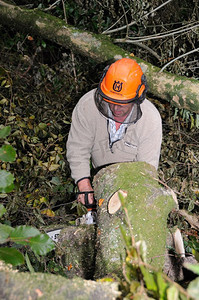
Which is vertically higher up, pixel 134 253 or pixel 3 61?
pixel 3 61

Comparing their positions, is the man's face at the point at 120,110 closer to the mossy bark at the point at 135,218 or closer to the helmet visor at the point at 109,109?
the helmet visor at the point at 109,109

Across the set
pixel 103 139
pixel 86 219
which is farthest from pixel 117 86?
pixel 86 219

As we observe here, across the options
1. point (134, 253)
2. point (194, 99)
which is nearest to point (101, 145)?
point (194, 99)

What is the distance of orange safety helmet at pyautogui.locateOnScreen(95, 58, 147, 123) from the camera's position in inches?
91.1

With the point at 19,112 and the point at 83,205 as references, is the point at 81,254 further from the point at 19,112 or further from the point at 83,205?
the point at 19,112

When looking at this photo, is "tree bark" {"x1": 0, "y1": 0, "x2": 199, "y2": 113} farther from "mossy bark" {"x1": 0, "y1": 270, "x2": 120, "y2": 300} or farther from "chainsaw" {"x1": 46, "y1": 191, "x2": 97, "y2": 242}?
"mossy bark" {"x1": 0, "y1": 270, "x2": 120, "y2": 300}

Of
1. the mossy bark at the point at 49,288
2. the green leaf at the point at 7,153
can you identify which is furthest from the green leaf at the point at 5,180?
the mossy bark at the point at 49,288

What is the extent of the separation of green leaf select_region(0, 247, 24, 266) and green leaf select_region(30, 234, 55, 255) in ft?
0.20

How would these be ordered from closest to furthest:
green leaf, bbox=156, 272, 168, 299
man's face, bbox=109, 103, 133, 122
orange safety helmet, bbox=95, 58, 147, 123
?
green leaf, bbox=156, 272, 168, 299, orange safety helmet, bbox=95, 58, 147, 123, man's face, bbox=109, 103, 133, 122

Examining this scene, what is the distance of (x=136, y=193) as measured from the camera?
1.65 meters

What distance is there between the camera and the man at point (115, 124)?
7.75ft

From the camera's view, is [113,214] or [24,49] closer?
[113,214]

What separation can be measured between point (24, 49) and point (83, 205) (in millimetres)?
3534

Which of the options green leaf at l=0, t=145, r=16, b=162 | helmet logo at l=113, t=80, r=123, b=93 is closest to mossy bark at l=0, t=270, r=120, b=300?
green leaf at l=0, t=145, r=16, b=162
